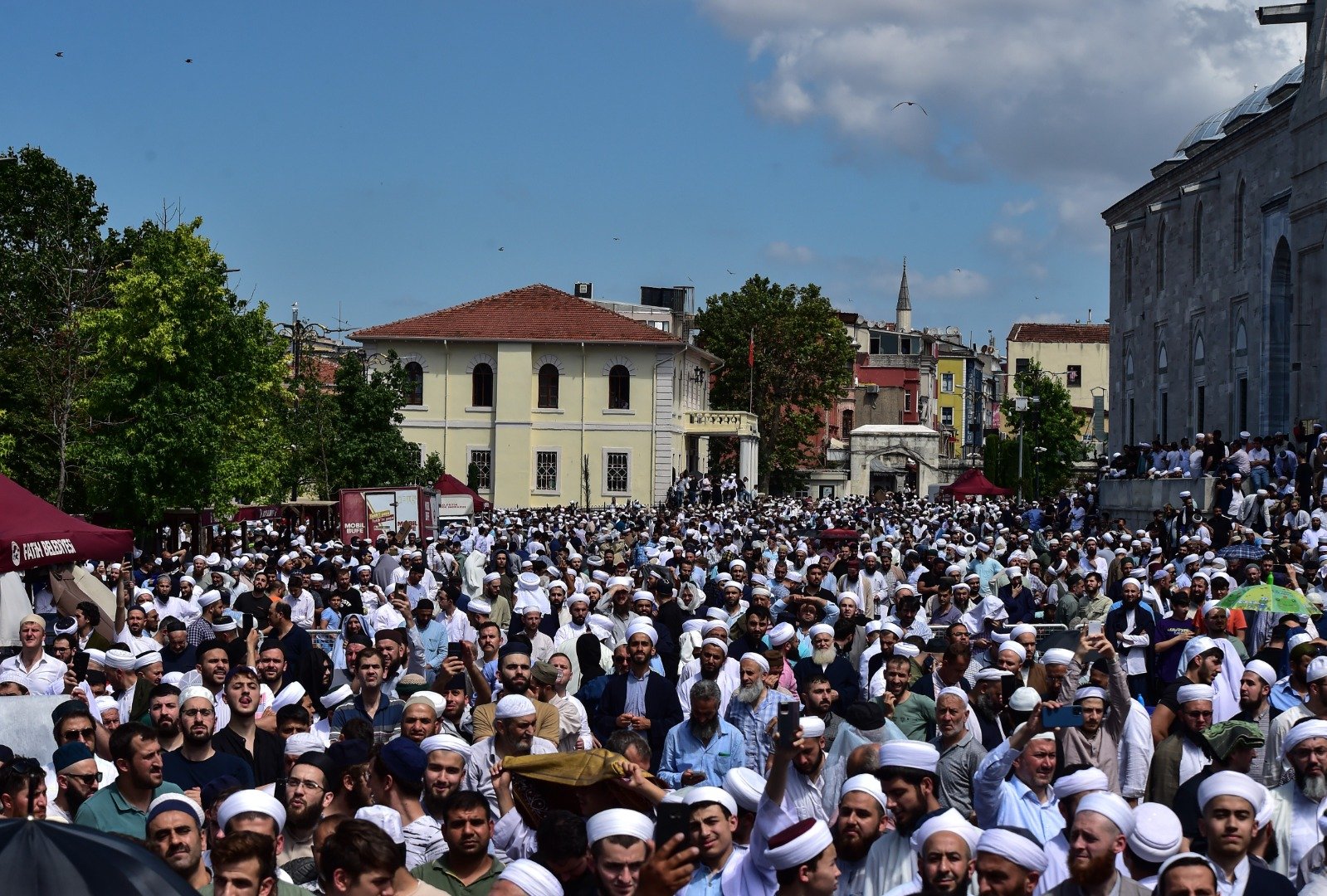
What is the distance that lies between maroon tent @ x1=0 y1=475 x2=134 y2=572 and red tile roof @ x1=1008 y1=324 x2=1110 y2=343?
4498 inches

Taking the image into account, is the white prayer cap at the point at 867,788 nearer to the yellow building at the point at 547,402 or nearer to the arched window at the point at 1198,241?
the arched window at the point at 1198,241

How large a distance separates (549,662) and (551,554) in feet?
60.5

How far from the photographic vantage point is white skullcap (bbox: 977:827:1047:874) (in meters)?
6.09

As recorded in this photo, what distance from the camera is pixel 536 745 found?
929cm

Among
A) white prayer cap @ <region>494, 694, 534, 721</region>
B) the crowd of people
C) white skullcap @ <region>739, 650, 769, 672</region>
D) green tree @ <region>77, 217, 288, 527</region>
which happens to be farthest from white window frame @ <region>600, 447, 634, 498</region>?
white prayer cap @ <region>494, 694, 534, 721</region>

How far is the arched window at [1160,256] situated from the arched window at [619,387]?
62.9 feet

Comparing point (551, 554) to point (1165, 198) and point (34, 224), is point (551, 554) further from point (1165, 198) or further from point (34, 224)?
point (1165, 198)

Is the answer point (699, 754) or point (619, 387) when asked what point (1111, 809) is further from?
point (619, 387)

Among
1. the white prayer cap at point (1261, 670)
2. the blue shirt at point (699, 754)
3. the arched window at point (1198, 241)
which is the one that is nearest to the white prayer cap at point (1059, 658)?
the white prayer cap at point (1261, 670)

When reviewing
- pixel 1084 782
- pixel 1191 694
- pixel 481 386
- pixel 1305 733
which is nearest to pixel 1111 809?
pixel 1084 782

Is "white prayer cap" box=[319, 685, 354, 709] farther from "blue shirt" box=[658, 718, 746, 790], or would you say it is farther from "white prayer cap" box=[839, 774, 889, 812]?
"white prayer cap" box=[839, 774, 889, 812]

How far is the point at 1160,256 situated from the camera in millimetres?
62594

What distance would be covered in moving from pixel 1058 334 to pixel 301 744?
399ft

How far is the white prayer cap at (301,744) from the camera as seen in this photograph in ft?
30.7
